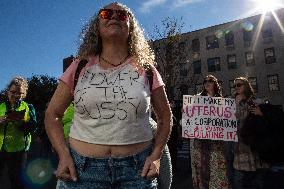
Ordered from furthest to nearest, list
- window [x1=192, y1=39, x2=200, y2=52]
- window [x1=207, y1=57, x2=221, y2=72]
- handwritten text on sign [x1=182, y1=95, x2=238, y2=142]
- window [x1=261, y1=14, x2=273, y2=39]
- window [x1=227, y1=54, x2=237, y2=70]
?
window [x1=192, y1=39, x2=200, y2=52]
window [x1=207, y1=57, x2=221, y2=72]
window [x1=227, y1=54, x2=237, y2=70]
window [x1=261, y1=14, x2=273, y2=39]
handwritten text on sign [x1=182, y1=95, x2=238, y2=142]

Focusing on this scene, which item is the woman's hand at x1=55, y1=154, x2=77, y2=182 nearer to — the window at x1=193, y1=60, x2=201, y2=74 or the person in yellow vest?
the person in yellow vest

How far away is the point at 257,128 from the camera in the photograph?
5613 mm

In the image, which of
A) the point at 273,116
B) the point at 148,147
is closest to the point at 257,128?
the point at 273,116

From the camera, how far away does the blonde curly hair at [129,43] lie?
266 centimetres

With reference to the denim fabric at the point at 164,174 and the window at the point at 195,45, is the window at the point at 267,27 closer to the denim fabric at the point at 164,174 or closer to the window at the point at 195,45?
the window at the point at 195,45

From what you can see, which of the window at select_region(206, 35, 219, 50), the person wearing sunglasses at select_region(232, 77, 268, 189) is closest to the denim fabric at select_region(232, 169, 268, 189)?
the person wearing sunglasses at select_region(232, 77, 268, 189)

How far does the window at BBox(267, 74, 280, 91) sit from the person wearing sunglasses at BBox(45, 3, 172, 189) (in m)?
40.5

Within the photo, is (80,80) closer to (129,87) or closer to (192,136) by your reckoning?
(129,87)

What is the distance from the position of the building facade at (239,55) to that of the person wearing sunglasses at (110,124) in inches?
1376

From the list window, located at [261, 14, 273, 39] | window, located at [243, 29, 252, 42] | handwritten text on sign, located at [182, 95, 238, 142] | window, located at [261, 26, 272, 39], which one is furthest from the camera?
window, located at [243, 29, 252, 42]

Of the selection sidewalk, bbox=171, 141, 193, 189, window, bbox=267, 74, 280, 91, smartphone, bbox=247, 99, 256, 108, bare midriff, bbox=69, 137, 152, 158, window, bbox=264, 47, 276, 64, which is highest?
window, bbox=264, 47, 276, 64

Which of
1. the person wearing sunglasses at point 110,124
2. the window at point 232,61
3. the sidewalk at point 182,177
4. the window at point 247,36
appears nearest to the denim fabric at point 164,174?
the person wearing sunglasses at point 110,124

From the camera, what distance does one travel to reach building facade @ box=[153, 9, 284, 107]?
1593 inches

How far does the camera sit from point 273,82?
4094cm
